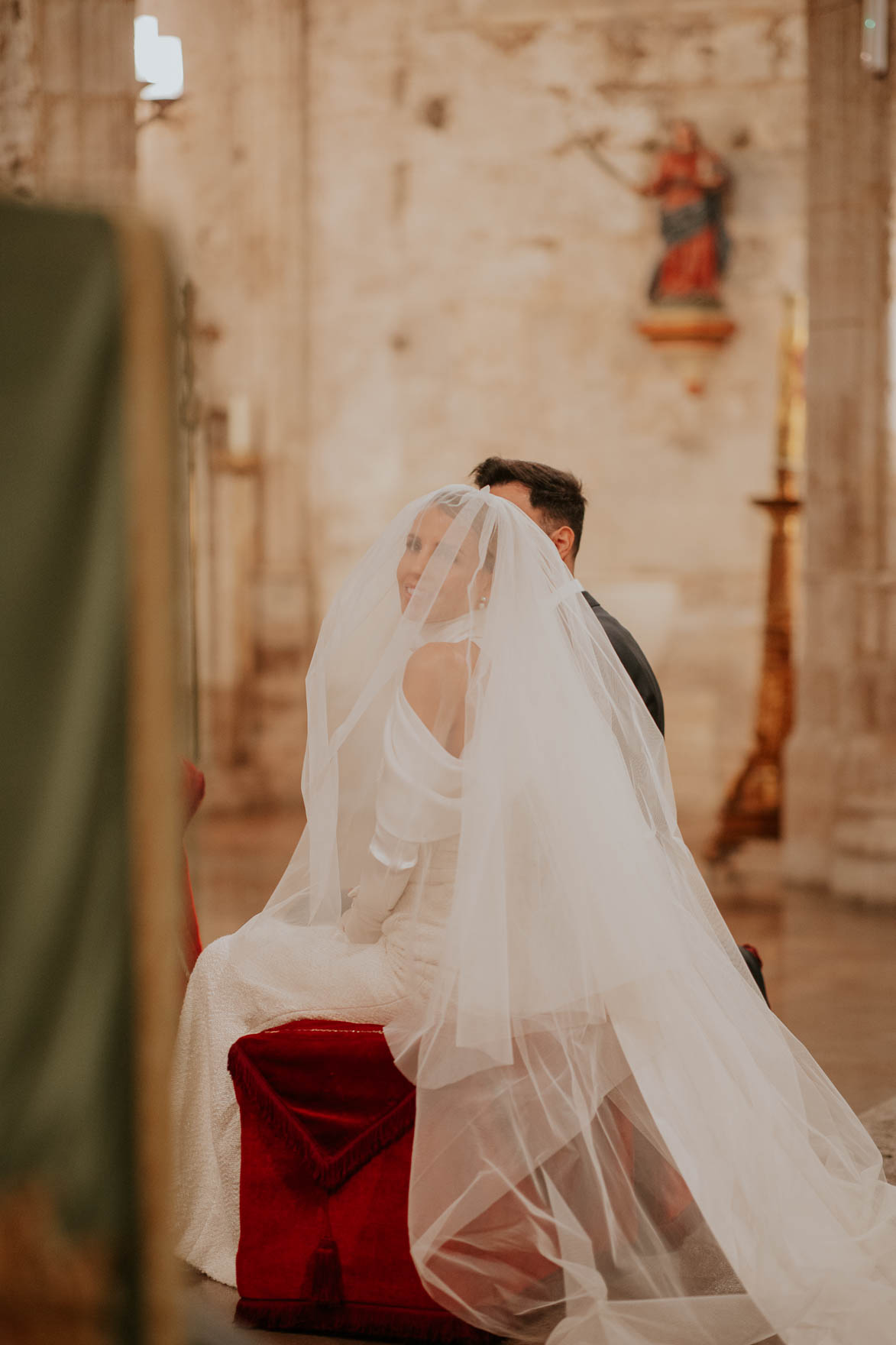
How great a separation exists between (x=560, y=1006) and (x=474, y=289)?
26.8 ft

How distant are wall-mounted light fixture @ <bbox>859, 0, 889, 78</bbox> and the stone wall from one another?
217 cm

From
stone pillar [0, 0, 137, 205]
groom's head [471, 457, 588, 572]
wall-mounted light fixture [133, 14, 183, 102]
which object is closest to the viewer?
groom's head [471, 457, 588, 572]

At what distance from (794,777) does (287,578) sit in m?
4.19

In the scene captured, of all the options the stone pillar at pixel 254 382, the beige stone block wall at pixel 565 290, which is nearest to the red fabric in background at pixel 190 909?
the beige stone block wall at pixel 565 290

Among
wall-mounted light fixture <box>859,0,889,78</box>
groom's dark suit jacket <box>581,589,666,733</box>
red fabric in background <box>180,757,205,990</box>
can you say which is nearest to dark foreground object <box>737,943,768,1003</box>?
groom's dark suit jacket <box>581,589,666,733</box>

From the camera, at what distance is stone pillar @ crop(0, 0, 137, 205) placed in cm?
486

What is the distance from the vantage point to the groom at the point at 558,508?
3.59 metres

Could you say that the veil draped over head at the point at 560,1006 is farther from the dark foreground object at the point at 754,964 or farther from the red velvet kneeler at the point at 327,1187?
the dark foreground object at the point at 754,964

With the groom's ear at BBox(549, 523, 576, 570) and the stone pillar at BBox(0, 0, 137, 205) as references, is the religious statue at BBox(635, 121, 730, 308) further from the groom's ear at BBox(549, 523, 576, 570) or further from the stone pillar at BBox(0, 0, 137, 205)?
the groom's ear at BBox(549, 523, 576, 570)

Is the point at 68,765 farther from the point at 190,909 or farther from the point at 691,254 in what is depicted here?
the point at 691,254

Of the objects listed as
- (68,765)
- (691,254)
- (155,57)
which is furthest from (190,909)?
(691,254)

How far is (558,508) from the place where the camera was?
3699 mm

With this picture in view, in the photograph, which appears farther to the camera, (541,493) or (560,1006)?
(541,493)

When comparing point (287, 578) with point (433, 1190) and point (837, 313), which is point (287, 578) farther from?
point (433, 1190)
